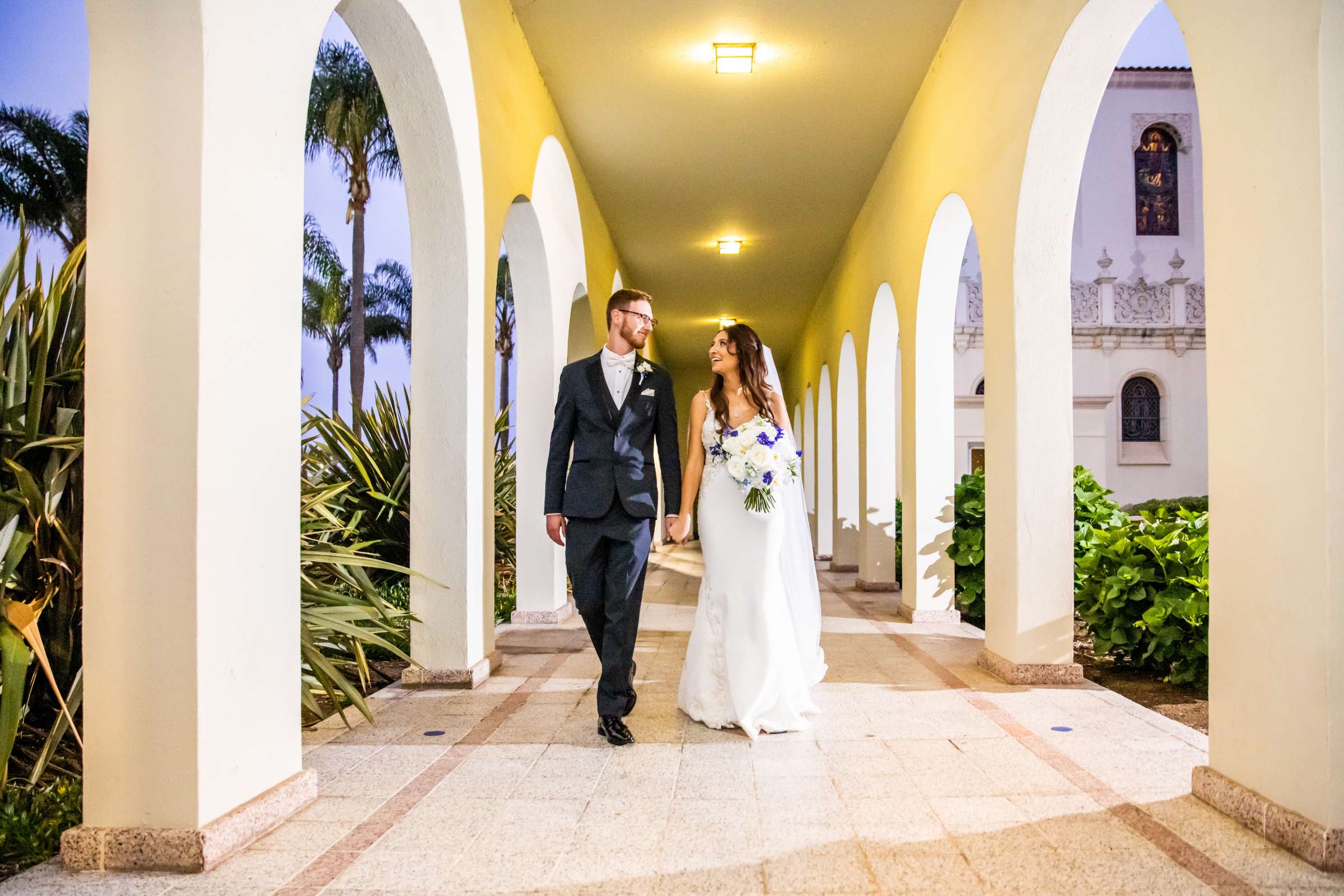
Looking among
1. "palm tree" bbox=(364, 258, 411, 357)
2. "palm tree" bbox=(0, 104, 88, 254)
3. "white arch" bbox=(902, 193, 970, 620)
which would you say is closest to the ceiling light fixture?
"white arch" bbox=(902, 193, 970, 620)

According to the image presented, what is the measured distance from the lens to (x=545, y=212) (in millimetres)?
7383

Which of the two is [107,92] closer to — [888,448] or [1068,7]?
[1068,7]

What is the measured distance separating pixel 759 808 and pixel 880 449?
7.59 metres

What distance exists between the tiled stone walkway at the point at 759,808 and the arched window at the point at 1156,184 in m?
22.7

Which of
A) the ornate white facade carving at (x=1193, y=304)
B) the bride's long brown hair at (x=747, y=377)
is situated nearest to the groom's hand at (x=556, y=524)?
the bride's long brown hair at (x=747, y=377)

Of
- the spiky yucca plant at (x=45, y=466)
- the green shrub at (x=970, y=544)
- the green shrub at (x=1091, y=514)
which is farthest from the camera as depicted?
the green shrub at (x=970, y=544)

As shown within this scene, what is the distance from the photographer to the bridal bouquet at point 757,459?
4.34 metres

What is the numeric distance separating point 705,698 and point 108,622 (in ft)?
8.08

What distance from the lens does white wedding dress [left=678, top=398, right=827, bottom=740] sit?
4195 mm

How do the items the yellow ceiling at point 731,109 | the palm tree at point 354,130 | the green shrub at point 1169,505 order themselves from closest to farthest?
the yellow ceiling at point 731,109
the green shrub at point 1169,505
the palm tree at point 354,130

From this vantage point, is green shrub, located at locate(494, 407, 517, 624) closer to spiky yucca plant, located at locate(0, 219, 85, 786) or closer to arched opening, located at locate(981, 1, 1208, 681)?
arched opening, located at locate(981, 1, 1208, 681)

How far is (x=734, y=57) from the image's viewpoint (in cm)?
679

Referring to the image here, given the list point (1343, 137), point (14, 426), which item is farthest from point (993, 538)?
point (14, 426)

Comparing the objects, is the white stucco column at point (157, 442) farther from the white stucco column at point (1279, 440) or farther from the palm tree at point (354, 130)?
the palm tree at point (354, 130)
